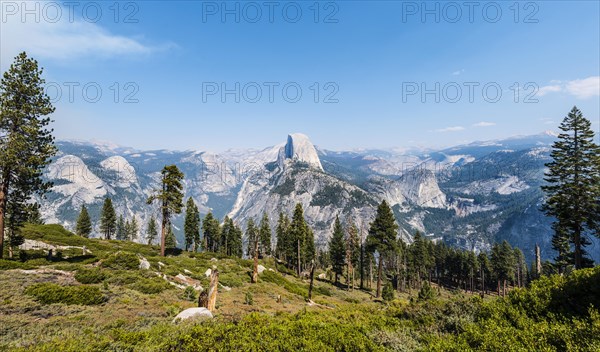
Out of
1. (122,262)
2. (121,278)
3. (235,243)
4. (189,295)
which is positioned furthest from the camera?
(235,243)

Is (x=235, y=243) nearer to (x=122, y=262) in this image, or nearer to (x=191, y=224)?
(x=191, y=224)

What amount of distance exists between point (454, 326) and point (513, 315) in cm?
182

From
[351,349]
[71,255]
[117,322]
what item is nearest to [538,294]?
[351,349]

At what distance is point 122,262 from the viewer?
2694 cm

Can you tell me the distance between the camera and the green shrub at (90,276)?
64.9 ft

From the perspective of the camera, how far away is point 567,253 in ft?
156

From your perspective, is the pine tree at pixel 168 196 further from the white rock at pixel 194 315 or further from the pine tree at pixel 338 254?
the pine tree at pixel 338 254

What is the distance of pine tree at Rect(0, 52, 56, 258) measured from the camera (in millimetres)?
21938

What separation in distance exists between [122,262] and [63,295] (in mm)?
12981

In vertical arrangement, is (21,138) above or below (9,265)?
above

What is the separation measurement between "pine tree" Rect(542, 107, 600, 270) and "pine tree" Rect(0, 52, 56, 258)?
49480 millimetres

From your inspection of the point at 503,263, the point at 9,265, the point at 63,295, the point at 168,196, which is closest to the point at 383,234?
the point at 168,196

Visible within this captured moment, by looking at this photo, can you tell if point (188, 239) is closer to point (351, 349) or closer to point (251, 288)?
point (251, 288)

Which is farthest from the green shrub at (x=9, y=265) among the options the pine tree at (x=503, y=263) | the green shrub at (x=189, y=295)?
the pine tree at (x=503, y=263)
